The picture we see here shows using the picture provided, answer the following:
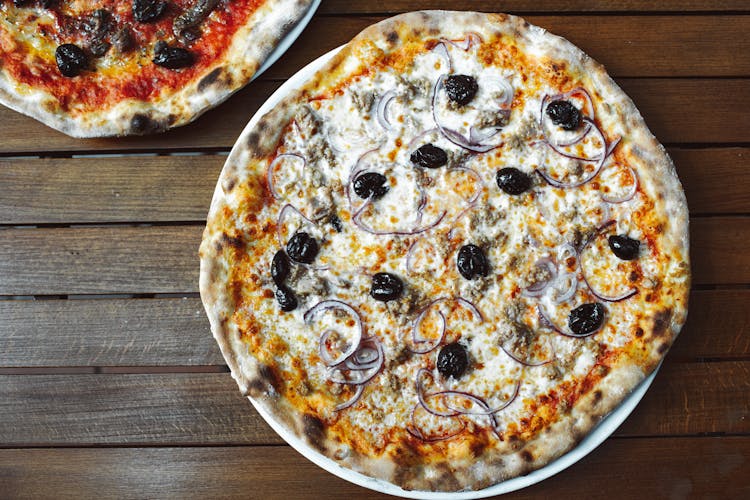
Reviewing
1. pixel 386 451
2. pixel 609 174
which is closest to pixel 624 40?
pixel 609 174

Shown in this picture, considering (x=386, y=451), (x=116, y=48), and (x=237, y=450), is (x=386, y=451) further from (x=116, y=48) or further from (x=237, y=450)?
(x=116, y=48)

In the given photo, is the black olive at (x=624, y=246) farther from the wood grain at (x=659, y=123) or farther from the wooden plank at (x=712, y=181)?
the wood grain at (x=659, y=123)

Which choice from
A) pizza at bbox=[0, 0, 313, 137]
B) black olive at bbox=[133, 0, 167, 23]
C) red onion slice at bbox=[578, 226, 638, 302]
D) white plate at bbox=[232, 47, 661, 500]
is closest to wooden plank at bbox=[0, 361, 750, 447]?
white plate at bbox=[232, 47, 661, 500]

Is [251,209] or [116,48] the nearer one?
[251,209]

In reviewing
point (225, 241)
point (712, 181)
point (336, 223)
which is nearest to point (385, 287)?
point (336, 223)

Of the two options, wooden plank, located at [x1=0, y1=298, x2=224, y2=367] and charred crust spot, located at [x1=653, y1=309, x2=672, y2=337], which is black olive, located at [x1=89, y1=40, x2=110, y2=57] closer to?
wooden plank, located at [x1=0, y1=298, x2=224, y2=367]
